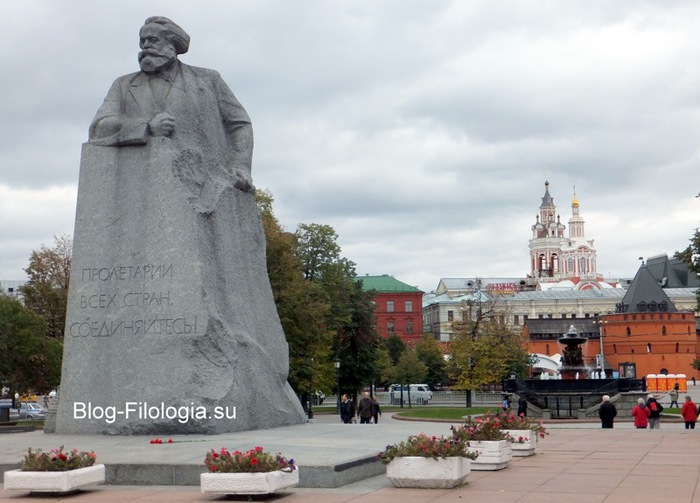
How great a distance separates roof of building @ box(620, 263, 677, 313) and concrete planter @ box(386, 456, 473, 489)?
109 m

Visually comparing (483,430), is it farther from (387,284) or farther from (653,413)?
(387,284)

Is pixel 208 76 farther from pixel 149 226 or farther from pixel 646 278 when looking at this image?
pixel 646 278

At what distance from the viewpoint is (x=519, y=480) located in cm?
1256

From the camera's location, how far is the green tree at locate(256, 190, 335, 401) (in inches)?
1719

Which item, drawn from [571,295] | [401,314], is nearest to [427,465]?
[401,314]

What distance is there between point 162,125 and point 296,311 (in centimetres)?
2917

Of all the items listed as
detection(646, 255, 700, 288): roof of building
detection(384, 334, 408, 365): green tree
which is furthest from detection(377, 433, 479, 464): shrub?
detection(646, 255, 700, 288): roof of building

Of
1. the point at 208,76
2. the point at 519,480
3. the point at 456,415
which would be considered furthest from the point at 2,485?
the point at 456,415

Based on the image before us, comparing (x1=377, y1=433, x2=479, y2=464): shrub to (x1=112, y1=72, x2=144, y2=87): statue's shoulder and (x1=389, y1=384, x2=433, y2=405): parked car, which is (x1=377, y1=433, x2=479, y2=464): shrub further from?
(x1=389, y1=384, x2=433, y2=405): parked car

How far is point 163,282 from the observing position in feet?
49.4

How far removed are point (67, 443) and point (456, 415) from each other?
28720 mm

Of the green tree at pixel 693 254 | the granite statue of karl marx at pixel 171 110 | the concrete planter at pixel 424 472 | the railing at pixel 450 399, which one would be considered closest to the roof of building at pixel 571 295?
the railing at pixel 450 399

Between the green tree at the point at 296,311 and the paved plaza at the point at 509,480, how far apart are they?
2562 cm

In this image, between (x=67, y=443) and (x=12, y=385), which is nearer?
(x=67, y=443)
